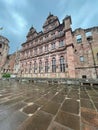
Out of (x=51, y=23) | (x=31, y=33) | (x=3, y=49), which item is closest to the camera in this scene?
(x=51, y=23)

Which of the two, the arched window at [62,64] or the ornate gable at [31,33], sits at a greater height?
the ornate gable at [31,33]

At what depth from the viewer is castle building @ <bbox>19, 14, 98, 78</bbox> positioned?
13289 mm

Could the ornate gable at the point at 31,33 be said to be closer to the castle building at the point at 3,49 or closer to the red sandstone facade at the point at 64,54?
the red sandstone facade at the point at 64,54

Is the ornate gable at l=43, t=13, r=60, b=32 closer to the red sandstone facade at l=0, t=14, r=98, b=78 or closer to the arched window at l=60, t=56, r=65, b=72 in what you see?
the red sandstone facade at l=0, t=14, r=98, b=78

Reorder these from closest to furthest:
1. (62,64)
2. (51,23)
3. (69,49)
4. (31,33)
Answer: (69,49), (62,64), (51,23), (31,33)

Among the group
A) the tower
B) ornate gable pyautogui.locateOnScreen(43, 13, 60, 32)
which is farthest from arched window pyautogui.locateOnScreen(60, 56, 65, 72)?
ornate gable pyautogui.locateOnScreen(43, 13, 60, 32)

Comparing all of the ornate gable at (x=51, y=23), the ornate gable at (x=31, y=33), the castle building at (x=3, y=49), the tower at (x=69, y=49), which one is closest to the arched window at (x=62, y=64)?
the tower at (x=69, y=49)

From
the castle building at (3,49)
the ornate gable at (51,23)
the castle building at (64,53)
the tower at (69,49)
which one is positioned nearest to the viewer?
the tower at (69,49)

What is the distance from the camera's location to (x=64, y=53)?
1482 cm

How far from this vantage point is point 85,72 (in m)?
13.4

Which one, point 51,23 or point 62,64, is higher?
point 51,23

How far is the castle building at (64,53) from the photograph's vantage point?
13.3m

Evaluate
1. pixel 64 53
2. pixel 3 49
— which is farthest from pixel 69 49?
pixel 3 49

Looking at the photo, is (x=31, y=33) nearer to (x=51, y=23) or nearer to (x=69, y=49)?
(x=51, y=23)
